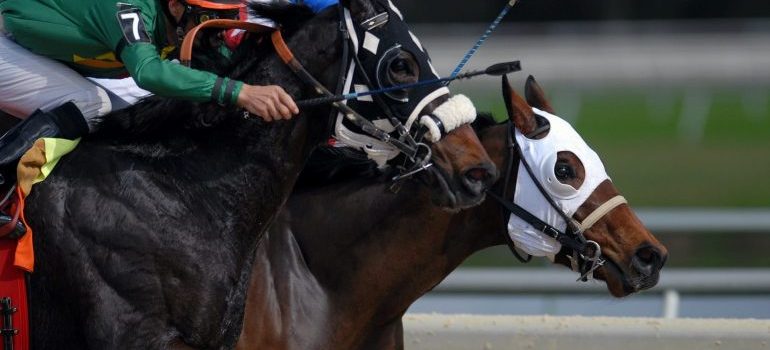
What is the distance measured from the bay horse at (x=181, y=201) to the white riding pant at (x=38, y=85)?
0.18 metres

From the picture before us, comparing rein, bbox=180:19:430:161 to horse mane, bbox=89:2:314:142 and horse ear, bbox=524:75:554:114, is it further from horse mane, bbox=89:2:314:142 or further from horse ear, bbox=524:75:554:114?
horse ear, bbox=524:75:554:114

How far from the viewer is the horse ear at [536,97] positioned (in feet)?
15.5

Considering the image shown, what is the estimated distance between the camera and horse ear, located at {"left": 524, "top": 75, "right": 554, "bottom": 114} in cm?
473

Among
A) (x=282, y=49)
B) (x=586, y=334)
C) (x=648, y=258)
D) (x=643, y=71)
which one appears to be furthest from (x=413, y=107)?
(x=643, y=71)

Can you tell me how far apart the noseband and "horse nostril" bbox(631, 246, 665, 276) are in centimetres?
12

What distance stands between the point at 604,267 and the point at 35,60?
6.44 ft

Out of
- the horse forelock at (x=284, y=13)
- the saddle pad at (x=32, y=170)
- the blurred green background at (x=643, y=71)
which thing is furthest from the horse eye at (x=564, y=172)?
the blurred green background at (x=643, y=71)

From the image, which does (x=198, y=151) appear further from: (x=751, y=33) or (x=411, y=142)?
(x=751, y=33)

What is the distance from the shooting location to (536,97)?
4.74 meters

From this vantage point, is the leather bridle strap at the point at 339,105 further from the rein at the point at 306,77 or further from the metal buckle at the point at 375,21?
the metal buckle at the point at 375,21

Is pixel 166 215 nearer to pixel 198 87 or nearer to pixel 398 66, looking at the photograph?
pixel 198 87

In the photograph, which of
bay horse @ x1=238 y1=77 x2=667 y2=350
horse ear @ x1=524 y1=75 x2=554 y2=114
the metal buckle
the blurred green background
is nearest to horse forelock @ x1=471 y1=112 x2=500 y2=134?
bay horse @ x1=238 y1=77 x2=667 y2=350

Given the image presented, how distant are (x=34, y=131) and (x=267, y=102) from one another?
67 centimetres

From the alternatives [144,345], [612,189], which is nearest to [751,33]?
[612,189]
